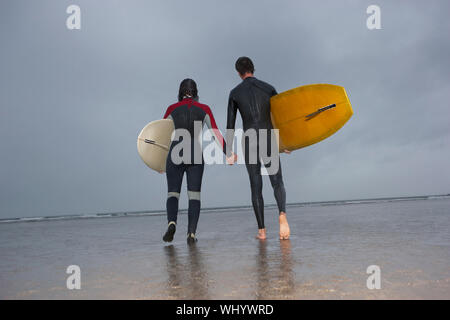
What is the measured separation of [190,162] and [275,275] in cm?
237

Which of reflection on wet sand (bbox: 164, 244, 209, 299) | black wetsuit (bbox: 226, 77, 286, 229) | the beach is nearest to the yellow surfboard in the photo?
black wetsuit (bbox: 226, 77, 286, 229)

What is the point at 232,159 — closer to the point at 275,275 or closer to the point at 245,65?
the point at 245,65

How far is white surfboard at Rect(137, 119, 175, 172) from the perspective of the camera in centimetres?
485

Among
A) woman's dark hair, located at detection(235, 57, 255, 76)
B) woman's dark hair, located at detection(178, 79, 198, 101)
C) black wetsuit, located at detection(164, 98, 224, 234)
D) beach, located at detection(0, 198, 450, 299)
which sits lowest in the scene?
beach, located at detection(0, 198, 450, 299)

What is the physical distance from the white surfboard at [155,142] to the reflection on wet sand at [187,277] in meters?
2.17

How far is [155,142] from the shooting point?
4895 millimetres

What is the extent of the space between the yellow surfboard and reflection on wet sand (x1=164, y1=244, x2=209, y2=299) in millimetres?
2235

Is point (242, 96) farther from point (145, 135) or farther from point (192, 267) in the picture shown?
point (192, 267)

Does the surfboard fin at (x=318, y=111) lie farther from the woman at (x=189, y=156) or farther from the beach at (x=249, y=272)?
the beach at (x=249, y=272)

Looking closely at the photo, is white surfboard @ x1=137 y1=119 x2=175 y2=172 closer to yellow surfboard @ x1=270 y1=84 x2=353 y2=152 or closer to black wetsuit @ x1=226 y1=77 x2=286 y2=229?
black wetsuit @ x1=226 y1=77 x2=286 y2=229

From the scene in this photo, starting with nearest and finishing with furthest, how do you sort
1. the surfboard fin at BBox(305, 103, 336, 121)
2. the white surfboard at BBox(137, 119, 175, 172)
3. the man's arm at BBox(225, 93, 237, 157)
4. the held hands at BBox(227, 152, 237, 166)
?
the held hands at BBox(227, 152, 237, 166), the man's arm at BBox(225, 93, 237, 157), the surfboard fin at BBox(305, 103, 336, 121), the white surfboard at BBox(137, 119, 175, 172)

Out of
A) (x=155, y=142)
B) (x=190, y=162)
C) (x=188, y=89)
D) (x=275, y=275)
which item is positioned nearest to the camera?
(x=275, y=275)

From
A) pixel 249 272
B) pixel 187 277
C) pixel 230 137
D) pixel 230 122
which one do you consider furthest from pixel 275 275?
pixel 230 122
